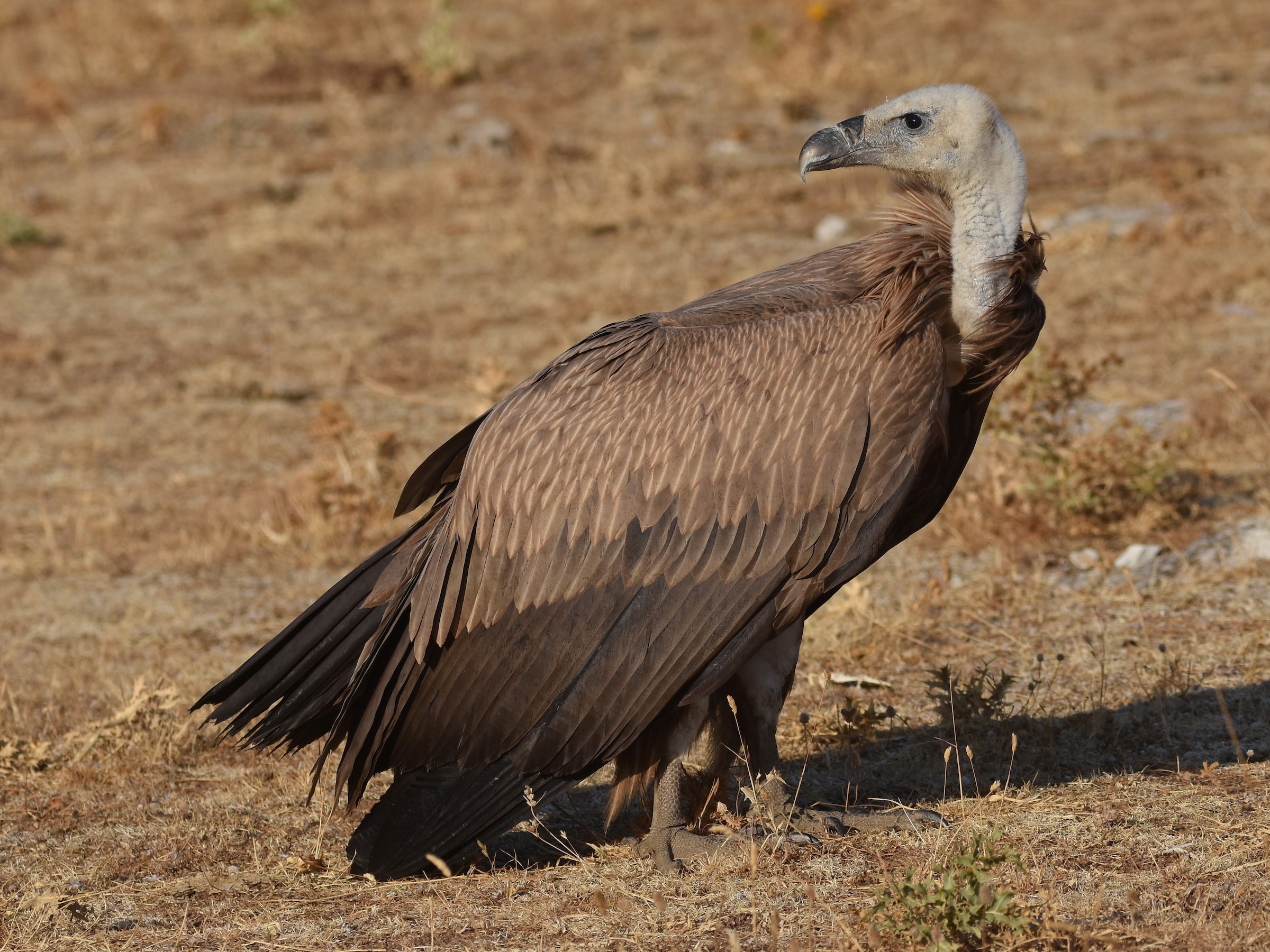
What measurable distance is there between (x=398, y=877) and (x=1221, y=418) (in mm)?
6063

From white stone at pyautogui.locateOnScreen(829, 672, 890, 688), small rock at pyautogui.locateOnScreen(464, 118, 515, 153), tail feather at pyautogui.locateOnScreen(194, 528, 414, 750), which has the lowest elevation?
white stone at pyautogui.locateOnScreen(829, 672, 890, 688)

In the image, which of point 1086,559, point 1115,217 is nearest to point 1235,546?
point 1086,559

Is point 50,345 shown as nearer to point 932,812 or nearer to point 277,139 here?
point 277,139

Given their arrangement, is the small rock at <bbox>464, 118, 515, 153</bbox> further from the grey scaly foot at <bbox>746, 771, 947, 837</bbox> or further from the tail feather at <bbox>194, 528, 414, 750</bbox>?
the grey scaly foot at <bbox>746, 771, 947, 837</bbox>

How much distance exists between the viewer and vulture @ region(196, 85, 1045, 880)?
4.13m

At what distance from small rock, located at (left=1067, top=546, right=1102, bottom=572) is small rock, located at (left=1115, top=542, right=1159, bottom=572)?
0.09 metres

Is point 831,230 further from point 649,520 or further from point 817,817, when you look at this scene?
point 649,520

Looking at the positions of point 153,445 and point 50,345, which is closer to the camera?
→ point 153,445

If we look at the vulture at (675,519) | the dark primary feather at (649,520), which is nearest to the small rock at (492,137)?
the vulture at (675,519)

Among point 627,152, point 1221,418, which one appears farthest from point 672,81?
point 1221,418

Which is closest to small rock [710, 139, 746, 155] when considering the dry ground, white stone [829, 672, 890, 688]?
the dry ground

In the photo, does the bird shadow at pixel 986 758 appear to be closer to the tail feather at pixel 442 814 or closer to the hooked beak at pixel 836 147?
the tail feather at pixel 442 814

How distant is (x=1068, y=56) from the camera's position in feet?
62.0

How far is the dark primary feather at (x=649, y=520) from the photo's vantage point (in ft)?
13.5
